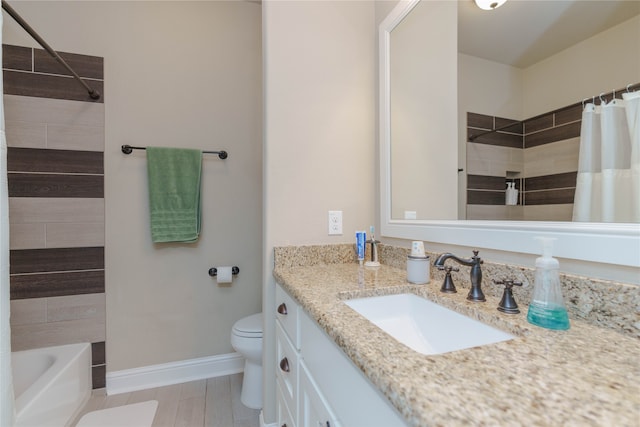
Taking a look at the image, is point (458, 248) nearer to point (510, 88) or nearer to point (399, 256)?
point (399, 256)

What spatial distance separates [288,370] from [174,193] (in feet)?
4.50

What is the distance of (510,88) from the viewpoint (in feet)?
2.92

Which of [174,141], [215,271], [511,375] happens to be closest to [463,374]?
[511,375]

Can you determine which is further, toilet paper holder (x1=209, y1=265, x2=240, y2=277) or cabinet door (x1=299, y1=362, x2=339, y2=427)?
toilet paper holder (x1=209, y1=265, x2=240, y2=277)

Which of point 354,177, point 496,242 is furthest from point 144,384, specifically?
point 496,242

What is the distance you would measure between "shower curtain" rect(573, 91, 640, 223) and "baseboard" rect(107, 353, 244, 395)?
2109 millimetres

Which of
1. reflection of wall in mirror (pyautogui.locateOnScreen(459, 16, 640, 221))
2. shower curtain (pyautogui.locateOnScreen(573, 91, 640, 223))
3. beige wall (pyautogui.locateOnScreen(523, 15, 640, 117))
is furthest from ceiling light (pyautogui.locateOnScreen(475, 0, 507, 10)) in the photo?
shower curtain (pyautogui.locateOnScreen(573, 91, 640, 223))

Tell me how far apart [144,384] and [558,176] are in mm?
2389

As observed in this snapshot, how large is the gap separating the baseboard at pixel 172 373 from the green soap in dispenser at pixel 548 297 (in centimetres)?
194

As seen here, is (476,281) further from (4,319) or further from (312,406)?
(4,319)

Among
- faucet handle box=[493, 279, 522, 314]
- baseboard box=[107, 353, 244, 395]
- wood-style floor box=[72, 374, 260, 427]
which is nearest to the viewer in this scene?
faucet handle box=[493, 279, 522, 314]

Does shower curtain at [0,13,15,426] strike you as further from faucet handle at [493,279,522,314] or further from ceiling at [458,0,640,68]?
ceiling at [458,0,640,68]

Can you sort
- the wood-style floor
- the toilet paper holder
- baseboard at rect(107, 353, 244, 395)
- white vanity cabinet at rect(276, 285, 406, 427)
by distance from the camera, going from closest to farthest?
white vanity cabinet at rect(276, 285, 406, 427)
the wood-style floor
baseboard at rect(107, 353, 244, 395)
the toilet paper holder

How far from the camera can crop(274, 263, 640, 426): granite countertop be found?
353mm
